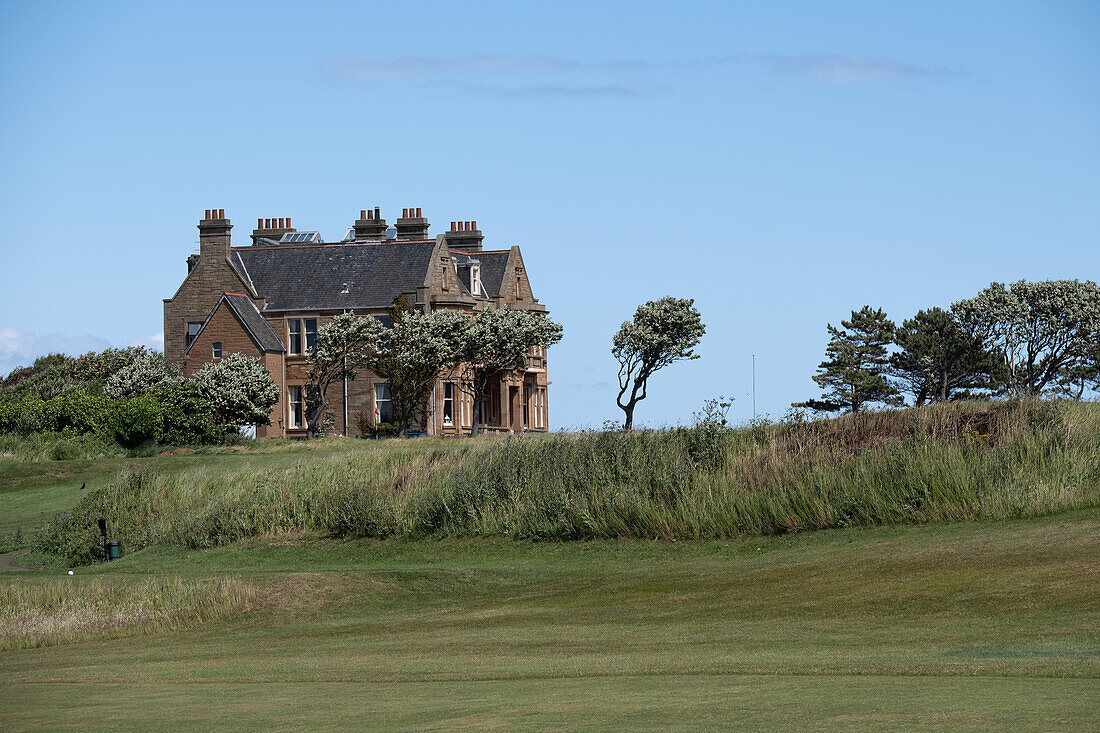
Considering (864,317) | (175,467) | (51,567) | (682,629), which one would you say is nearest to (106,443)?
(175,467)

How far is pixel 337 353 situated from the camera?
63250 millimetres

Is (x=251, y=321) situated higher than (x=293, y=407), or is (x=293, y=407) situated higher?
(x=251, y=321)

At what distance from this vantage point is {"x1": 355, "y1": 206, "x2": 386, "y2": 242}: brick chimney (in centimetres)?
7394

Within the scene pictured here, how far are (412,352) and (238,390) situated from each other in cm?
766

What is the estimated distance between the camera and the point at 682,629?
17.6 m

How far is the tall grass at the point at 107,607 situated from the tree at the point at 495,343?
40.8 meters

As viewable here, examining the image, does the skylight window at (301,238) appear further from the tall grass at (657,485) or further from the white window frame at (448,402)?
the tall grass at (657,485)

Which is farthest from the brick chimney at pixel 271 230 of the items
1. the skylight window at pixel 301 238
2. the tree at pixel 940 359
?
the tree at pixel 940 359

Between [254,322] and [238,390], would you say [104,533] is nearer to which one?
[238,390]

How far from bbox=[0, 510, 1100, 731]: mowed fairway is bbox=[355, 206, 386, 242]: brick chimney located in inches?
1781

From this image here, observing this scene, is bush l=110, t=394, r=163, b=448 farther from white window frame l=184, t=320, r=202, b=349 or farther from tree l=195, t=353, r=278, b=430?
white window frame l=184, t=320, r=202, b=349

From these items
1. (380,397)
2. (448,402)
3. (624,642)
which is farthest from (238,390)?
(624,642)

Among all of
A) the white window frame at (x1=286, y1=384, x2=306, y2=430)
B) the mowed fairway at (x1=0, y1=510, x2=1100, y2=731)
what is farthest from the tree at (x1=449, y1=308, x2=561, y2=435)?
the mowed fairway at (x1=0, y1=510, x2=1100, y2=731)

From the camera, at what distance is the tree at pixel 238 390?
58844mm
